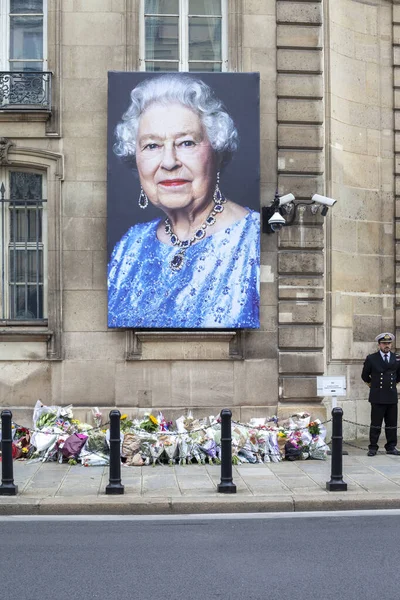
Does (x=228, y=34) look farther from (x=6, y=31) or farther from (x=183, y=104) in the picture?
(x=6, y=31)

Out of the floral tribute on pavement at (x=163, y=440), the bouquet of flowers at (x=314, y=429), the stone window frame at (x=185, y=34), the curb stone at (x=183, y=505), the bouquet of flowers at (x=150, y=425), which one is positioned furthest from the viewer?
the stone window frame at (x=185, y=34)

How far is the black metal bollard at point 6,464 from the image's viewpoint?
35.0 ft

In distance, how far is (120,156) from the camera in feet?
47.7

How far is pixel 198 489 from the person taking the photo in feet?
36.2

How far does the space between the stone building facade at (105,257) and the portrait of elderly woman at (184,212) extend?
0.34m

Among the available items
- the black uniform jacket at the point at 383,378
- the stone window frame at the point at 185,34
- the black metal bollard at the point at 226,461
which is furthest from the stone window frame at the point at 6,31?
the black uniform jacket at the point at 383,378

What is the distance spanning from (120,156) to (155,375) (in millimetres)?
3670

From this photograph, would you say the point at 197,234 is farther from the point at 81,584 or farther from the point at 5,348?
the point at 81,584

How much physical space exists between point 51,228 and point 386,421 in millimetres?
6329

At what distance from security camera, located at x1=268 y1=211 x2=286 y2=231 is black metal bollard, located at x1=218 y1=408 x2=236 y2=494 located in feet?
14.0

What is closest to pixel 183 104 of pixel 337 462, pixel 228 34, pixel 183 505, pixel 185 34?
pixel 185 34

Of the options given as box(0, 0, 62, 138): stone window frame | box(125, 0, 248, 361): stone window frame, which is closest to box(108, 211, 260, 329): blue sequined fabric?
box(125, 0, 248, 361): stone window frame

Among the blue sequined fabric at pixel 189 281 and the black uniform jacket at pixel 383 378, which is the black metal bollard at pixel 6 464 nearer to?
the blue sequined fabric at pixel 189 281

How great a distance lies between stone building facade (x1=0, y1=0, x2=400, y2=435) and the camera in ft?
47.7
